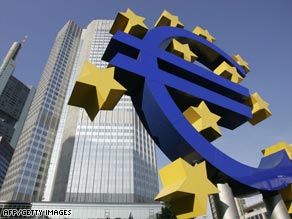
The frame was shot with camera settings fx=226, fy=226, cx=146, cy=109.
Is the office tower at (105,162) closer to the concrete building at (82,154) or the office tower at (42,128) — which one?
the concrete building at (82,154)

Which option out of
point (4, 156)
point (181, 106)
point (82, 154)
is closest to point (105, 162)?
point (82, 154)

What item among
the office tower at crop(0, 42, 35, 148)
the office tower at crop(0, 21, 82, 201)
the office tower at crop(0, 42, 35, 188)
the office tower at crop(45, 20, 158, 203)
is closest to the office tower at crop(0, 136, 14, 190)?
the office tower at crop(0, 42, 35, 188)

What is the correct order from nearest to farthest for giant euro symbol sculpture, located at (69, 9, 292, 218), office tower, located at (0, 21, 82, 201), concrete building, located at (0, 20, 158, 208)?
giant euro symbol sculpture, located at (69, 9, 292, 218), concrete building, located at (0, 20, 158, 208), office tower, located at (0, 21, 82, 201)

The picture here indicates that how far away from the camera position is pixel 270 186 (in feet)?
23.2

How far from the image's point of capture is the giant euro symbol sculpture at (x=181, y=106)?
17.0 ft

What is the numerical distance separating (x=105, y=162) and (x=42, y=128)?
129ft

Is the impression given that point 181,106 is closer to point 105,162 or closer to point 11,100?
point 105,162

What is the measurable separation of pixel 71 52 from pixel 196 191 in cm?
12876

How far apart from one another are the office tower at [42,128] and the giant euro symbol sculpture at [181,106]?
80.3 m

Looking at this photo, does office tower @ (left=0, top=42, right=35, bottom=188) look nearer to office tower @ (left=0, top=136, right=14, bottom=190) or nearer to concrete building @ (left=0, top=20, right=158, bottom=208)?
office tower @ (left=0, top=136, right=14, bottom=190)

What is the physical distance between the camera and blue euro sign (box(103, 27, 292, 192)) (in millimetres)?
6039

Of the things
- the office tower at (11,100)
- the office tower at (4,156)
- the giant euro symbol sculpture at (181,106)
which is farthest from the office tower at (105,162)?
the office tower at (11,100)

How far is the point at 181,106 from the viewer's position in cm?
806

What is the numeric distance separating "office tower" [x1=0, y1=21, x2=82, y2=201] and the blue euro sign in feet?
264
